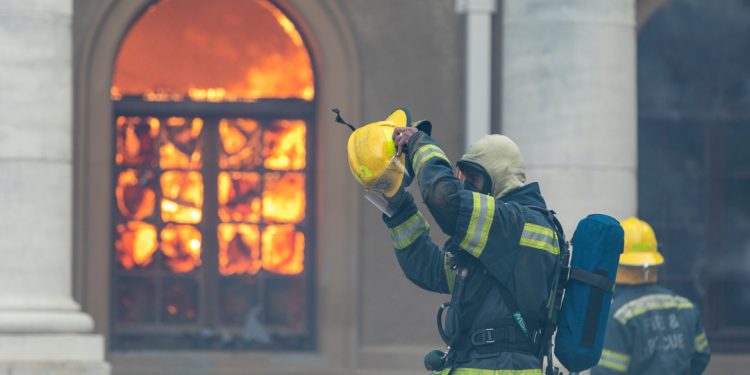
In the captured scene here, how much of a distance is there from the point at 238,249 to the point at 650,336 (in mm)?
3477

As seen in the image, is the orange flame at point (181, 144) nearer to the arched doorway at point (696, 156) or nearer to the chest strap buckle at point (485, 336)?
the arched doorway at point (696, 156)

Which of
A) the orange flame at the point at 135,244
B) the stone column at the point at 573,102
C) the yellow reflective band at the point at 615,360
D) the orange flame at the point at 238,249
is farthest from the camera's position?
the orange flame at the point at 238,249

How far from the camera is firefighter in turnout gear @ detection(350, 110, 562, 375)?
6375 mm

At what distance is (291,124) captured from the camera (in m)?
12.0

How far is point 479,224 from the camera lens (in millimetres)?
6375

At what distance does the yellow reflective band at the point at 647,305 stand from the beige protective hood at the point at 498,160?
3052mm

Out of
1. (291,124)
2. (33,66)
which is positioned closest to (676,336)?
(291,124)

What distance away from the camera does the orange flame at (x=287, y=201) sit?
12.1 m

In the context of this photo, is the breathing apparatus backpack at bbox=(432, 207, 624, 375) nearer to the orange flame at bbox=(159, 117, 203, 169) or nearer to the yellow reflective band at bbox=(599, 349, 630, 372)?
the yellow reflective band at bbox=(599, 349, 630, 372)

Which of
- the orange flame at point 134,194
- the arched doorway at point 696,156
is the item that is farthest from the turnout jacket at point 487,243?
the arched doorway at point 696,156

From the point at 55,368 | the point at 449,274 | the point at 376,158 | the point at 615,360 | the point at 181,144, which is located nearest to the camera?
the point at 376,158

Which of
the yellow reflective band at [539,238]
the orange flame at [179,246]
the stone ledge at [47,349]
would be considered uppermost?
the yellow reflective band at [539,238]

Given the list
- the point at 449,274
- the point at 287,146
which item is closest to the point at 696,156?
the point at 287,146

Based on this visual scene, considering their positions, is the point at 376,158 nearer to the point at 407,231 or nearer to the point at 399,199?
the point at 399,199
